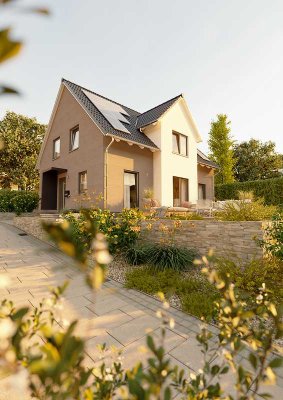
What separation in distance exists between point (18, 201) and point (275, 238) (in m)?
15.9

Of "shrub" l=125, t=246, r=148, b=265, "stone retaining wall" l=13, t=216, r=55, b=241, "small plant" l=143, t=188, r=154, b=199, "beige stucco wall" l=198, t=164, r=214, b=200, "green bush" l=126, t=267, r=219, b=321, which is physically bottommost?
"green bush" l=126, t=267, r=219, b=321

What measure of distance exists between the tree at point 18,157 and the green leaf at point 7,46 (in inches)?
1109

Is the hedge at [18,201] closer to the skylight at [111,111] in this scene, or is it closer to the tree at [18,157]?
the skylight at [111,111]

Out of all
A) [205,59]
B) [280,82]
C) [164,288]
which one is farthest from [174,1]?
[164,288]

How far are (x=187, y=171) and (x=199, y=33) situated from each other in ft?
27.9

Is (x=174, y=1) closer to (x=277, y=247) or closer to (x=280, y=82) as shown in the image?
(x=280, y=82)

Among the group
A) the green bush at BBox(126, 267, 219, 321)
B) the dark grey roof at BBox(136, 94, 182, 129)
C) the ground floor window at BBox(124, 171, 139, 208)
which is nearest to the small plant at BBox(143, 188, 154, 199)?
the ground floor window at BBox(124, 171, 139, 208)

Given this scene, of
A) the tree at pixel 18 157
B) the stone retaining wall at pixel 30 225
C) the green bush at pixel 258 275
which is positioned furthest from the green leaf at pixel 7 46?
the tree at pixel 18 157

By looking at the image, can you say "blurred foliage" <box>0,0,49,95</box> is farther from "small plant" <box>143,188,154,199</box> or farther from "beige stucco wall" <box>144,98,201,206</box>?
"beige stucco wall" <box>144,98,201,206</box>

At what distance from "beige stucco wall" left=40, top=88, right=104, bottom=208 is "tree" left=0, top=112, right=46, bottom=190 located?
34.1 ft

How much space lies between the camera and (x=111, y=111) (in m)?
14.5

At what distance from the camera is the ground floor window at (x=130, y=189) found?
12750 mm

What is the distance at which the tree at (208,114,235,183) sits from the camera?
28125 millimetres

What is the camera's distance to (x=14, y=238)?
32.5 ft
